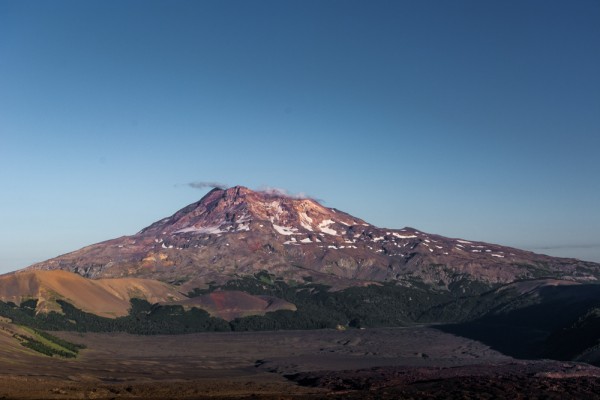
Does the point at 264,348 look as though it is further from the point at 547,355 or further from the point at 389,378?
the point at 389,378

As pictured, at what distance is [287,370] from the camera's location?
129 meters

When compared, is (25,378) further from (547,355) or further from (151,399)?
(547,355)

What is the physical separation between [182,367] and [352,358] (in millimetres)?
39563

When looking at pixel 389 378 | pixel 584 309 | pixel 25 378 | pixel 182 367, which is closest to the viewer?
pixel 25 378

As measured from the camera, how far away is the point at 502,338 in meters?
181

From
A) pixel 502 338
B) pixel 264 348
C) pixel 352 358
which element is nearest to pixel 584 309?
pixel 502 338

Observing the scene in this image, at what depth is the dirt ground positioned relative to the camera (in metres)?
78.8

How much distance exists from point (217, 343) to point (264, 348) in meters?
15.7

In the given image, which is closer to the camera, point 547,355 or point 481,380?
point 481,380

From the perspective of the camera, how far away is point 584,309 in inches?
7446

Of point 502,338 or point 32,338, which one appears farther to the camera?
point 502,338

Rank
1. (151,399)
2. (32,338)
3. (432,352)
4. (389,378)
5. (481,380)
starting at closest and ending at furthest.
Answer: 1. (151,399)
2. (481,380)
3. (389,378)
4. (32,338)
5. (432,352)

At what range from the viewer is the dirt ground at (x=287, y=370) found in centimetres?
7875

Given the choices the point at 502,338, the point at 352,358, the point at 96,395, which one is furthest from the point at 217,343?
the point at 96,395
